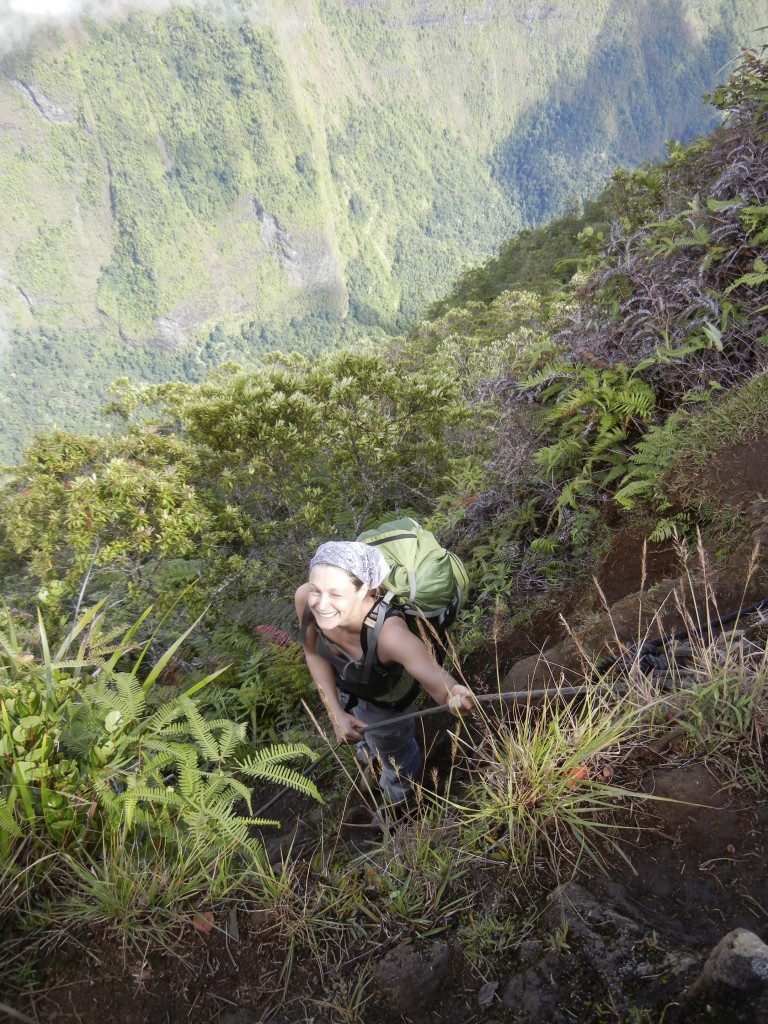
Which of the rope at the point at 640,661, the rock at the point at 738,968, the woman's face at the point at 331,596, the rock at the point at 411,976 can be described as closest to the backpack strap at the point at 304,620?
the woman's face at the point at 331,596

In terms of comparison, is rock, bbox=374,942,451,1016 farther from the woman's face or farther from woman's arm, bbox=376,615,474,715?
the woman's face

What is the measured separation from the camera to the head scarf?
101 inches

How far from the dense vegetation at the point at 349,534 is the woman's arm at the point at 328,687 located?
18.4 inches

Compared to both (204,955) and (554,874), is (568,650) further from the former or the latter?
(204,955)

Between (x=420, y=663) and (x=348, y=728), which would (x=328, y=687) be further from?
(x=420, y=663)

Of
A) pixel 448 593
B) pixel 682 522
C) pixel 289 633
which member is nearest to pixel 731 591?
pixel 682 522

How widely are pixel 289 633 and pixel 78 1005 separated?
12.1 ft

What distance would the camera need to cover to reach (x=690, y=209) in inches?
166

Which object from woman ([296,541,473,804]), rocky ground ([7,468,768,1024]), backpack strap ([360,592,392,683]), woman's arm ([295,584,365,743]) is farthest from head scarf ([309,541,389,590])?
rocky ground ([7,468,768,1024])

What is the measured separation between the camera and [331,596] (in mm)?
2541

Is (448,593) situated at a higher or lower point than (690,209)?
lower

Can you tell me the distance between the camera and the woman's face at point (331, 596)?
8.32 ft

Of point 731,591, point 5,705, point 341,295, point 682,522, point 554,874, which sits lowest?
point 554,874

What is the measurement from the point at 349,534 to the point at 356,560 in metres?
3.60
